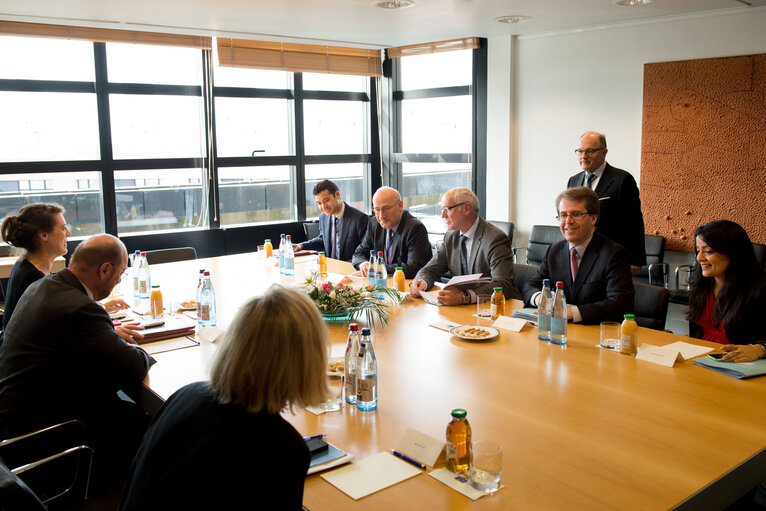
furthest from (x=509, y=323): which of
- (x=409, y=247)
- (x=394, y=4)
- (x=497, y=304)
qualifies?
(x=394, y=4)

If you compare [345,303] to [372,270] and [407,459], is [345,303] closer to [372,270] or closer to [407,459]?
[372,270]

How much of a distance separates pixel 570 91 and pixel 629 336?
4.13m

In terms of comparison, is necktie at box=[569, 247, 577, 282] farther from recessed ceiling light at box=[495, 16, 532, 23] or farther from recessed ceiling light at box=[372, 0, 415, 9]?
recessed ceiling light at box=[495, 16, 532, 23]

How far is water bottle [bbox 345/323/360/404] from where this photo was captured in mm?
2210

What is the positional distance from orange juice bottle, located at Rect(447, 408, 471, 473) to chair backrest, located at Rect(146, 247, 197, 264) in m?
4.14

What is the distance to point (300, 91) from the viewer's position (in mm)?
7285

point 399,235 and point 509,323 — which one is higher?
point 399,235

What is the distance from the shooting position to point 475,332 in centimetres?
299

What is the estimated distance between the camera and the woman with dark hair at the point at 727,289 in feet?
9.50

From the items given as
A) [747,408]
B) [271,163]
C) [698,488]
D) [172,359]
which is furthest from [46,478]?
[271,163]

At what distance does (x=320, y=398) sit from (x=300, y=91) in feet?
20.4

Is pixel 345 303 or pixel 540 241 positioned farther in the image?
pixel 540 241

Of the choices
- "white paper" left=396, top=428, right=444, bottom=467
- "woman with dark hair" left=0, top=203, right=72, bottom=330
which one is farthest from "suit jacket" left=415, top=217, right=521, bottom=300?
"woman with dark hair" left=0, top=203, right=72, bottom=330

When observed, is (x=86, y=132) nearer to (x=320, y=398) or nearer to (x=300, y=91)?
(x=300, y=91)
